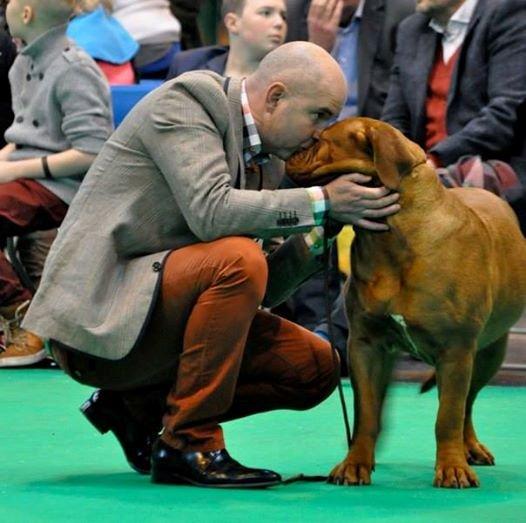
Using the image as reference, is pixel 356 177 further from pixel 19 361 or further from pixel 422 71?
pixel 19 361

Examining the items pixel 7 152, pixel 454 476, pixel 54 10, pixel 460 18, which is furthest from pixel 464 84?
pixel 454 476

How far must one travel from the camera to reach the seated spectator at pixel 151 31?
8844 mm

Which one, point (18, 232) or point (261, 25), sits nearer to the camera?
point (18, 232)

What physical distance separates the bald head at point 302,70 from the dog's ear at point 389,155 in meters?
0.18

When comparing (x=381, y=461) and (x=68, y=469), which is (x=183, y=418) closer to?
(x=68, y=469)

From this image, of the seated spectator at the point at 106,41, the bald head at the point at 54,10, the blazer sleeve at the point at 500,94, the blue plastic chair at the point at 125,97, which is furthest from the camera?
the seated spectator at the point at 106,41

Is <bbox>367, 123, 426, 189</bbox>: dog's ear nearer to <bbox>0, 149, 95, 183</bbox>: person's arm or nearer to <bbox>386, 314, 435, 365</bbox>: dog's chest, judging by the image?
<bbox>386, 314, 435, 365</bbox>: dog's chest

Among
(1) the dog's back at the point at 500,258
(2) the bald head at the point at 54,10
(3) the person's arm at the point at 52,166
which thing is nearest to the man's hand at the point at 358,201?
(1) the dog's back at the point at 500,258

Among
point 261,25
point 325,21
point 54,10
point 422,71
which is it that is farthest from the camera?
point 325,21

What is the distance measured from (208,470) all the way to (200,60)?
406cm

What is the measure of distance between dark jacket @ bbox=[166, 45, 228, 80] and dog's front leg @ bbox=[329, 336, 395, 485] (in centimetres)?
366

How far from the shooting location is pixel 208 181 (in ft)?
13.1

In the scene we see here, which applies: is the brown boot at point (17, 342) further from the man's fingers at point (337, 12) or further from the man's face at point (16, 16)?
the man's fingers at point (337, 12)

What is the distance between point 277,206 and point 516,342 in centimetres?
347
